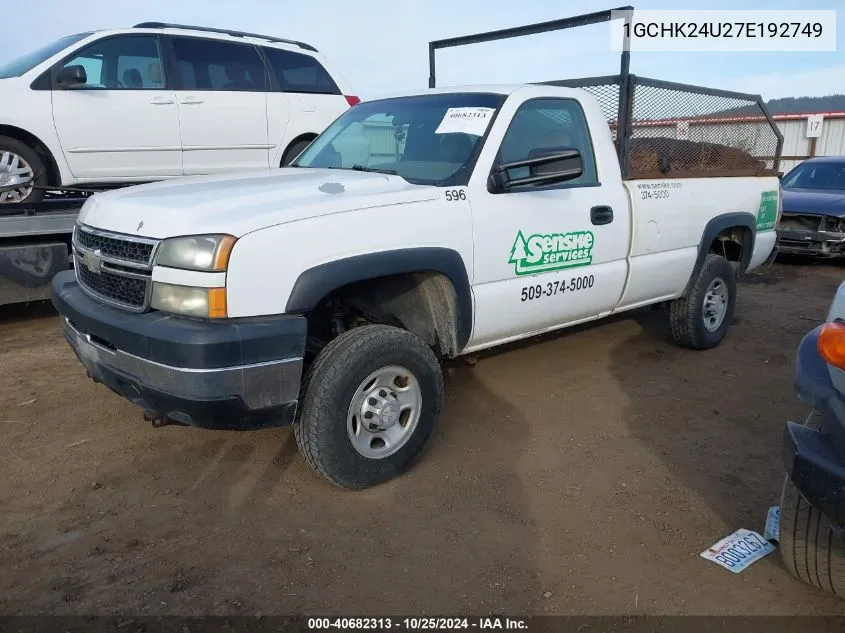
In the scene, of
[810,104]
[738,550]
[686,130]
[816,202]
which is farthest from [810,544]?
[810,104]

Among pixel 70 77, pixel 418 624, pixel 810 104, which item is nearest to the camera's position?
pixel 418 624

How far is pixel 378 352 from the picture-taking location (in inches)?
120

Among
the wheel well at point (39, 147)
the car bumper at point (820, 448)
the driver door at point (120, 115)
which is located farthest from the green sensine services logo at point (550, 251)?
the wheel well at point (39, 147)

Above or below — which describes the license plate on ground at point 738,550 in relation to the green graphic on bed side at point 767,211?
below

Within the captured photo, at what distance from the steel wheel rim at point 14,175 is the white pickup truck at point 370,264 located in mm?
2822

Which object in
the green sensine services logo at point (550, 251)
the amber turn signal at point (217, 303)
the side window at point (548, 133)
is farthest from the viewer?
the side window at point (548, 133)

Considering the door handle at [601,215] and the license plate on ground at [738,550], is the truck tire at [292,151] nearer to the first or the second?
the door handle at [601,215]

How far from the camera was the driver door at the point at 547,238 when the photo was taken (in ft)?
11.6

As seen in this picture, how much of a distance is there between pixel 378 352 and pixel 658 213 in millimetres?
2486

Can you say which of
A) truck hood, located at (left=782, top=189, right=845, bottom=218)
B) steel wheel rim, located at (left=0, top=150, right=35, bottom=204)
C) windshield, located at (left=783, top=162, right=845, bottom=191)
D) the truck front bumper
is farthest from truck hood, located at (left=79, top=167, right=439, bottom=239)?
windshield, located at (left=783, top=162, right=845, bottom=191)

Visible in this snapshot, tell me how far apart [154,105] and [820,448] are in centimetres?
618

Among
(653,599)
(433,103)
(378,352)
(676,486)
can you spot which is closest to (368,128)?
(433,103)

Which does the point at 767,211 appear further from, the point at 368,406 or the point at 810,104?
the point at 810,104

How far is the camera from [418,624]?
2.36 metres
